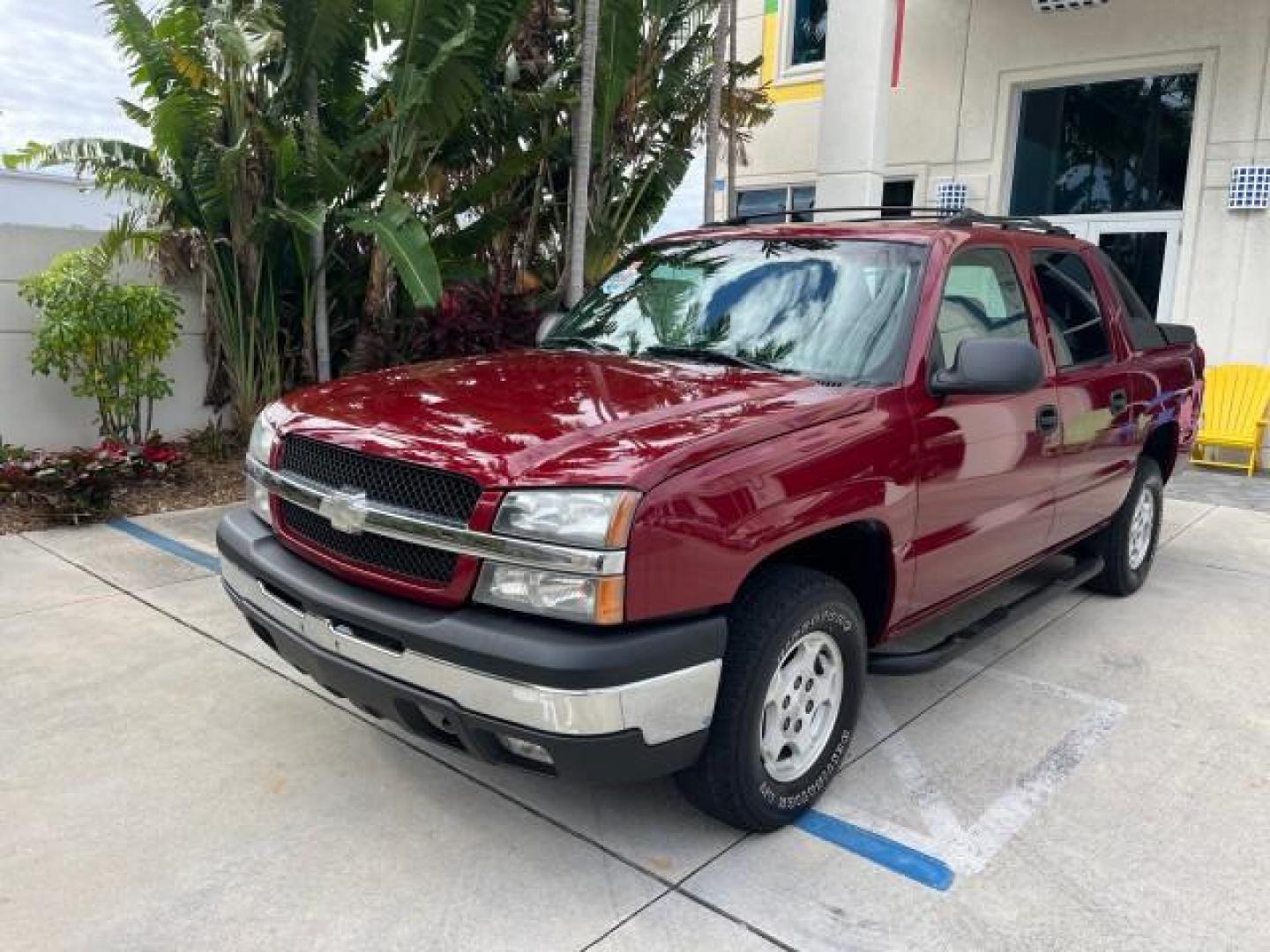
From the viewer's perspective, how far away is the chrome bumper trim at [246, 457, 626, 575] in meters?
2.48

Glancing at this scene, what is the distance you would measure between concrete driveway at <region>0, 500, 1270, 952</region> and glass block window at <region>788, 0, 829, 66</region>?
35.4 feet

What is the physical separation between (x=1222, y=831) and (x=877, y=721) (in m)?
1.21

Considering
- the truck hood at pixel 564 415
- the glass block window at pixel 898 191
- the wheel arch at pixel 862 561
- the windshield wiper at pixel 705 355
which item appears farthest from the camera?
the glass block window at pixel 898 191

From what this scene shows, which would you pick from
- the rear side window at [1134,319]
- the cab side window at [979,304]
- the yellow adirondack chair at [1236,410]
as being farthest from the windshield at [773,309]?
the yellow adirondack chair at [1236,410]

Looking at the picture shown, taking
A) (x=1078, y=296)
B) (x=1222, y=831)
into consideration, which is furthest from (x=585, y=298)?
(x=1222, y=831)

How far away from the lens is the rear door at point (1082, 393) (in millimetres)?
4348

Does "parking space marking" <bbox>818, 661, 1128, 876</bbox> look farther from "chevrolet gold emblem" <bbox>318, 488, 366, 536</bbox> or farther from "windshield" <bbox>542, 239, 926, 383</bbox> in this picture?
"chevrolet gold emblem" <bbox>318, 488, 366, 536</bbox>

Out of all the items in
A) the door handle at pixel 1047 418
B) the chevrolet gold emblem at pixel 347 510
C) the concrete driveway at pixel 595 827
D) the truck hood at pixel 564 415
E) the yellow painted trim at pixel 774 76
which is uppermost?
the yellow painted trim at pixel 774 76

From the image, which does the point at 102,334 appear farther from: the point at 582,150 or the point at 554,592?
the point at 554,592

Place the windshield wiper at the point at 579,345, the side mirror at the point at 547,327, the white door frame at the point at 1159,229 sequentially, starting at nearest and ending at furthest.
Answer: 1. the windshield wiper at the point at 579,345
2. the side mirror at the point at 547,327
3. the white door frame at the point at 1159,229

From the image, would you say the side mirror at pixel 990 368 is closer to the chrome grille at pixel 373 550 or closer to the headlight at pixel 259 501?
the chrome grille at pixel 373 550

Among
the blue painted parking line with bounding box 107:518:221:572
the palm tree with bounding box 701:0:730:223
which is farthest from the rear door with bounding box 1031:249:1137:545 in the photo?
the palm tree with bounding box 701:0:730:223

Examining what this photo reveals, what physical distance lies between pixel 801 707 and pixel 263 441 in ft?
6.79

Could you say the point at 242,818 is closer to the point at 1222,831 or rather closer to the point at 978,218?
the point at 1222,831
